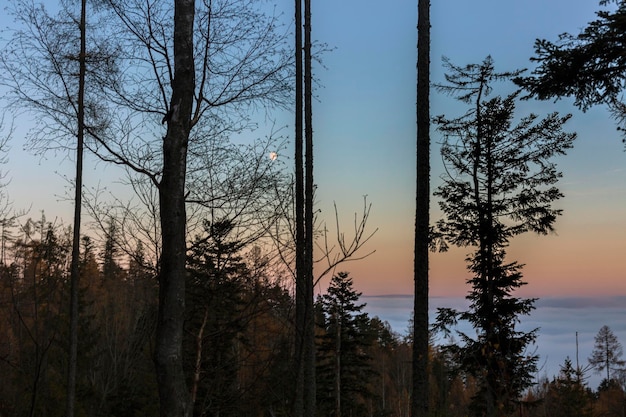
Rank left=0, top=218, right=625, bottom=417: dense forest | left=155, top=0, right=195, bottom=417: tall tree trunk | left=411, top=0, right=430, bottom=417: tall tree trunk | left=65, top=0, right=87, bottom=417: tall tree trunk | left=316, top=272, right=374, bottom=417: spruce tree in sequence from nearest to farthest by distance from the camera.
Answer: left=155, top=0, right=195, bottom=417: tall tree trunk, left=0, top=218, right=625, bottom=417: dense forest, left=411, top=0, right=430, bottom=417: tall tree trunk, left=65, top=0, right=87, bottom=417: tall tree trunk, left=316, top=272, right=374, bottom=417: spruce tree

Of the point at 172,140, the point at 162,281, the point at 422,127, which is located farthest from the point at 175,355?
the point at 422,127

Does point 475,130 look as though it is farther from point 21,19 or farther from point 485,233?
point 21,19

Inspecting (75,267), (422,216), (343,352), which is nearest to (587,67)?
(422,216)

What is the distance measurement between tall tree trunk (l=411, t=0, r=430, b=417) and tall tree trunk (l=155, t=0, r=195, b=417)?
6.17 m

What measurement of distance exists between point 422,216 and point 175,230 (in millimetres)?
6728

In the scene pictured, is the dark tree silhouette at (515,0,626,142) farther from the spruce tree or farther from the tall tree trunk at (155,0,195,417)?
the spruce tree

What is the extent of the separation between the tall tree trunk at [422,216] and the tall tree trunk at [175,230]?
6.17 metres

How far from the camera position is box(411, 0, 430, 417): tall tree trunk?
358 inches

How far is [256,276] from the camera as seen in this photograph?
5637 mm

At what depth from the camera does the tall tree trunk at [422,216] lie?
9.10m

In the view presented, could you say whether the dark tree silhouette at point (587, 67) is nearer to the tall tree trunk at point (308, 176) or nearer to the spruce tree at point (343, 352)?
the tall tree trunk at point (308, 176)

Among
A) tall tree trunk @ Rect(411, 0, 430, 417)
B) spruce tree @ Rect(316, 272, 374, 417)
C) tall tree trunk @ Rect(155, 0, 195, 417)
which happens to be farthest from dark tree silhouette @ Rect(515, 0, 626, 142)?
Result: spruce tree @ Rect(316, 272, 374, 417)

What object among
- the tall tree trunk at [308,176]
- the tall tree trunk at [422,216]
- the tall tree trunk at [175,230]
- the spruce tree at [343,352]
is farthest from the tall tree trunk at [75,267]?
the spruce tree at [343,352]

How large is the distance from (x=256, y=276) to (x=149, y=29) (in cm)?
283
